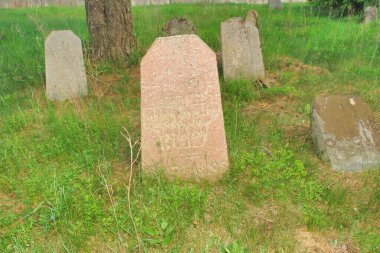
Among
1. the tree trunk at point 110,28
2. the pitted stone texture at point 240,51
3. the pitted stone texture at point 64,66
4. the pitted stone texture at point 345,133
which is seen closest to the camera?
the pitted stone texture at point 345,133

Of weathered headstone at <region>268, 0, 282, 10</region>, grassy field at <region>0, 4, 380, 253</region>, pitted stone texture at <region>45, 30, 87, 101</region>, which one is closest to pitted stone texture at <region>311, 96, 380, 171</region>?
grassy field at <region>0, 4, 380, 253</region>

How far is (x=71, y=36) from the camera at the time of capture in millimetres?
4883

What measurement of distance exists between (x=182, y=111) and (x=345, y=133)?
5.14 ft

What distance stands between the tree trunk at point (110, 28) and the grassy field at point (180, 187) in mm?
633

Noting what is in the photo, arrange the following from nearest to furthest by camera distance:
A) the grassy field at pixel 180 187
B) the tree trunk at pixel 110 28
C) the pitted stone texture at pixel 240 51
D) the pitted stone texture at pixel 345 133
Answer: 1. the grassy field at pixel 180 187
2. the pitted stone texture at pixel 345 133
3. the pitted stone texture at pixel 240 51
4. the tree trunk at pixel 110 28

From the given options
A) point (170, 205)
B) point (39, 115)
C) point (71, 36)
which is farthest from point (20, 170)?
point (71, 36)

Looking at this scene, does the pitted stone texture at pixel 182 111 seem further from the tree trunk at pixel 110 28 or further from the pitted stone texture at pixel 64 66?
the tree trunk at pixel 110 28

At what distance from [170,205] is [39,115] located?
2.43 meters

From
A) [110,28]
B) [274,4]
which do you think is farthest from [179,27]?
[274,4]

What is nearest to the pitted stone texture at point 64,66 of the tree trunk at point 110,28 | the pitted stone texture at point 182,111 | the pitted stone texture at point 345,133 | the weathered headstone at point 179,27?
the tree trunk at point 110,28

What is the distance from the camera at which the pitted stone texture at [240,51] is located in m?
5.20

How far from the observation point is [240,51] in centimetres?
523

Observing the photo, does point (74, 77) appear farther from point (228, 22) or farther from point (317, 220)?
point (317, 220)

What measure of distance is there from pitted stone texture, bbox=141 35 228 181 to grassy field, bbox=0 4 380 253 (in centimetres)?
17
